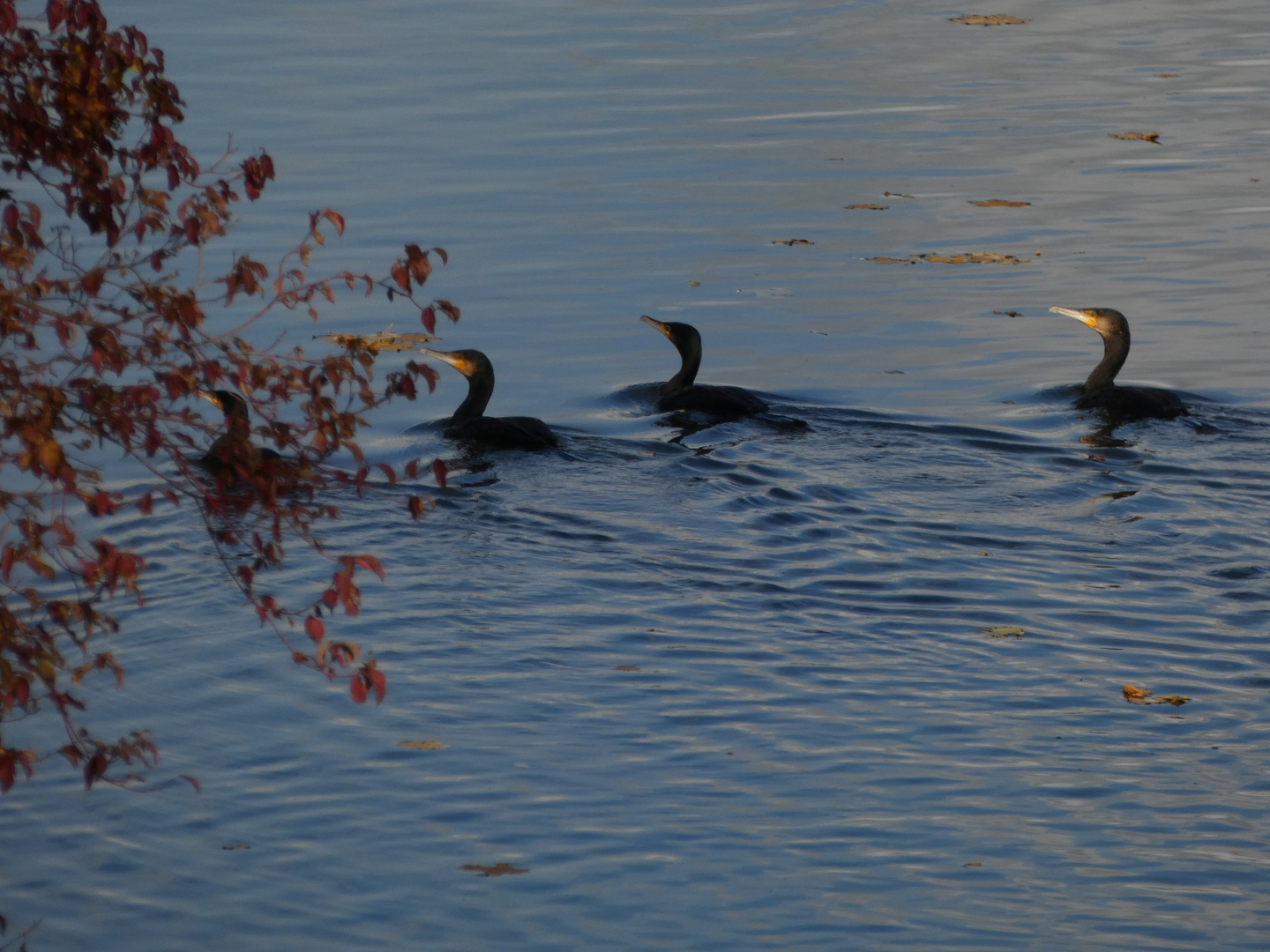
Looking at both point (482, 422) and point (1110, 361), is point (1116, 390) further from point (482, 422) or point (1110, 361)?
point (482, 422)

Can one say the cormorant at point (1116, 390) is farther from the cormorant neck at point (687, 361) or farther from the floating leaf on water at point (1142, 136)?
the floating leaf on water at point (1142, 136)

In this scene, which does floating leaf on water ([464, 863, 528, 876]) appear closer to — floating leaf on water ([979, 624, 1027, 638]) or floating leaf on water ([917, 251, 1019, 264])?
floating leaf on water ([979, 624, 1027, 638])

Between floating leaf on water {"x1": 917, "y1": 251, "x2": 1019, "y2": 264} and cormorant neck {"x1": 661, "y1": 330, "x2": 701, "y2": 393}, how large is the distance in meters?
4.75

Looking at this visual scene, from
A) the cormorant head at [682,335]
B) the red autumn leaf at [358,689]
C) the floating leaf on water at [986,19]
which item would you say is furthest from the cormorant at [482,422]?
the floating leaf on water at [986,19]

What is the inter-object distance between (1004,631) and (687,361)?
5018 millimetres

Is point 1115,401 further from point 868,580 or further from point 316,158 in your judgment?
point 316,158

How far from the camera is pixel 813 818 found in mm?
7168

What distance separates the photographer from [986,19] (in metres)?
30.8

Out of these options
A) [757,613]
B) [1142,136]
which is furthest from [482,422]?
[1142,136]

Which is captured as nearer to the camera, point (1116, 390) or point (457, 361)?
point (1116, 390)

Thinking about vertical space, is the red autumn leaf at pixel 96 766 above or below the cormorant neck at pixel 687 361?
below

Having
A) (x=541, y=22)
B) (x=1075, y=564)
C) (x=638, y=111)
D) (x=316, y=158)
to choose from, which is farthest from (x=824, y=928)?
(x=541, y=22)

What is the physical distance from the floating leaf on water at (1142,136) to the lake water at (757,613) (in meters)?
1.01

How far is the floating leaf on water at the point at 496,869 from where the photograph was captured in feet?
22.4
